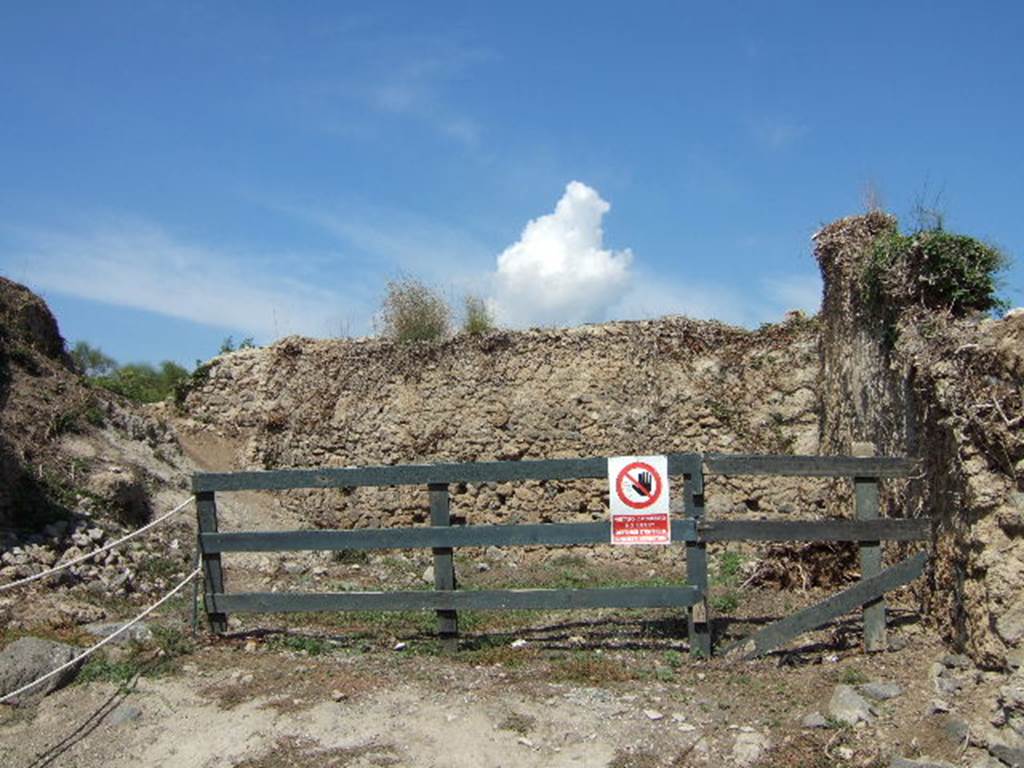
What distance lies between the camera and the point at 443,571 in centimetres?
718

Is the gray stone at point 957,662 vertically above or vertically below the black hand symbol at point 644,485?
below

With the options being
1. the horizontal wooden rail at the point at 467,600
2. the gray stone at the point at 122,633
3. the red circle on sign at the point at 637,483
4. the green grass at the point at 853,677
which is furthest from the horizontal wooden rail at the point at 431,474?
the green grass at the point at 853,677

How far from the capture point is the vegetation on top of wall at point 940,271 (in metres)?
7.61

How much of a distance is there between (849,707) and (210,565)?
186 inches

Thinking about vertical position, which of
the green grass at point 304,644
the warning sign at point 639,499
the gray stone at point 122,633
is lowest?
the green grass at point 304,644

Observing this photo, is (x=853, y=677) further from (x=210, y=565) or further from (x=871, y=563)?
(x=210, y=565)

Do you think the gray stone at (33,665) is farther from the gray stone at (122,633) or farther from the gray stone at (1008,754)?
the gray stone at (1008,754)

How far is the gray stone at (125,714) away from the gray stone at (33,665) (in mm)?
594

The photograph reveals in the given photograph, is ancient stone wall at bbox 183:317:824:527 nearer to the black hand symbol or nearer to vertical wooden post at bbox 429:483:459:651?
the black hand symbol

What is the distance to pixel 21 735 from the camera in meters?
6.03

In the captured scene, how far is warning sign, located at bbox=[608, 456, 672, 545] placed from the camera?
6.86 m

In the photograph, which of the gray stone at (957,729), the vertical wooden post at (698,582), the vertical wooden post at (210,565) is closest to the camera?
the gray stone at (957,729)

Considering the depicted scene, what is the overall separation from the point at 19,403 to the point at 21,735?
24.4 feet

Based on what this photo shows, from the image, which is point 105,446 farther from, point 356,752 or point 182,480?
point 356,752
